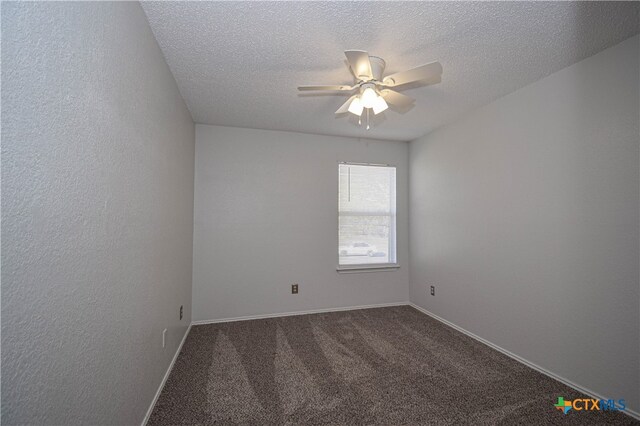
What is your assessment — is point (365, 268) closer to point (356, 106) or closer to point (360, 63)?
point (356, 106)

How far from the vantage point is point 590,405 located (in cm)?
176

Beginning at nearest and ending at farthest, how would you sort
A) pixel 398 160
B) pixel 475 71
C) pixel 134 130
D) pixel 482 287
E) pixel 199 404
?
pixel 134 130 → pixel 199 404 → pixel 475 71 → pixel 482 287 → pixel 398 160

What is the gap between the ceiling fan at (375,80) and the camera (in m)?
1.56

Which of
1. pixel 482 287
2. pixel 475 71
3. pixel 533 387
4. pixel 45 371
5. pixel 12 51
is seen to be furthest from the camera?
pixel 482 287

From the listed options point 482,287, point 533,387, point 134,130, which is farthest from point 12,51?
point 482,287

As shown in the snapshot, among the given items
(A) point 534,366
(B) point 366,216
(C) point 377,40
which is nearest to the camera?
(C) point 377,40

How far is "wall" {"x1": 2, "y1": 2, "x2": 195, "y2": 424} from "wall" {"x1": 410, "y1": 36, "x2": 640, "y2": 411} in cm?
284

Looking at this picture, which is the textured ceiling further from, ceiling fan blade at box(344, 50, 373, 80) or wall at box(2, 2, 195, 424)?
wall at box(2, 2, 195, 424)

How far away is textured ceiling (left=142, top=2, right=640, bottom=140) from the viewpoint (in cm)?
147

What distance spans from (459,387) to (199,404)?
71.3 inches

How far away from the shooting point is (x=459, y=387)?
1940 millimetres

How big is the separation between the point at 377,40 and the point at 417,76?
346 millimetres

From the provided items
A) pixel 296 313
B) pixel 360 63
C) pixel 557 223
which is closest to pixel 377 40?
pixel 360 63

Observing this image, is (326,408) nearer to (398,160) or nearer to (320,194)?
(320,194)
